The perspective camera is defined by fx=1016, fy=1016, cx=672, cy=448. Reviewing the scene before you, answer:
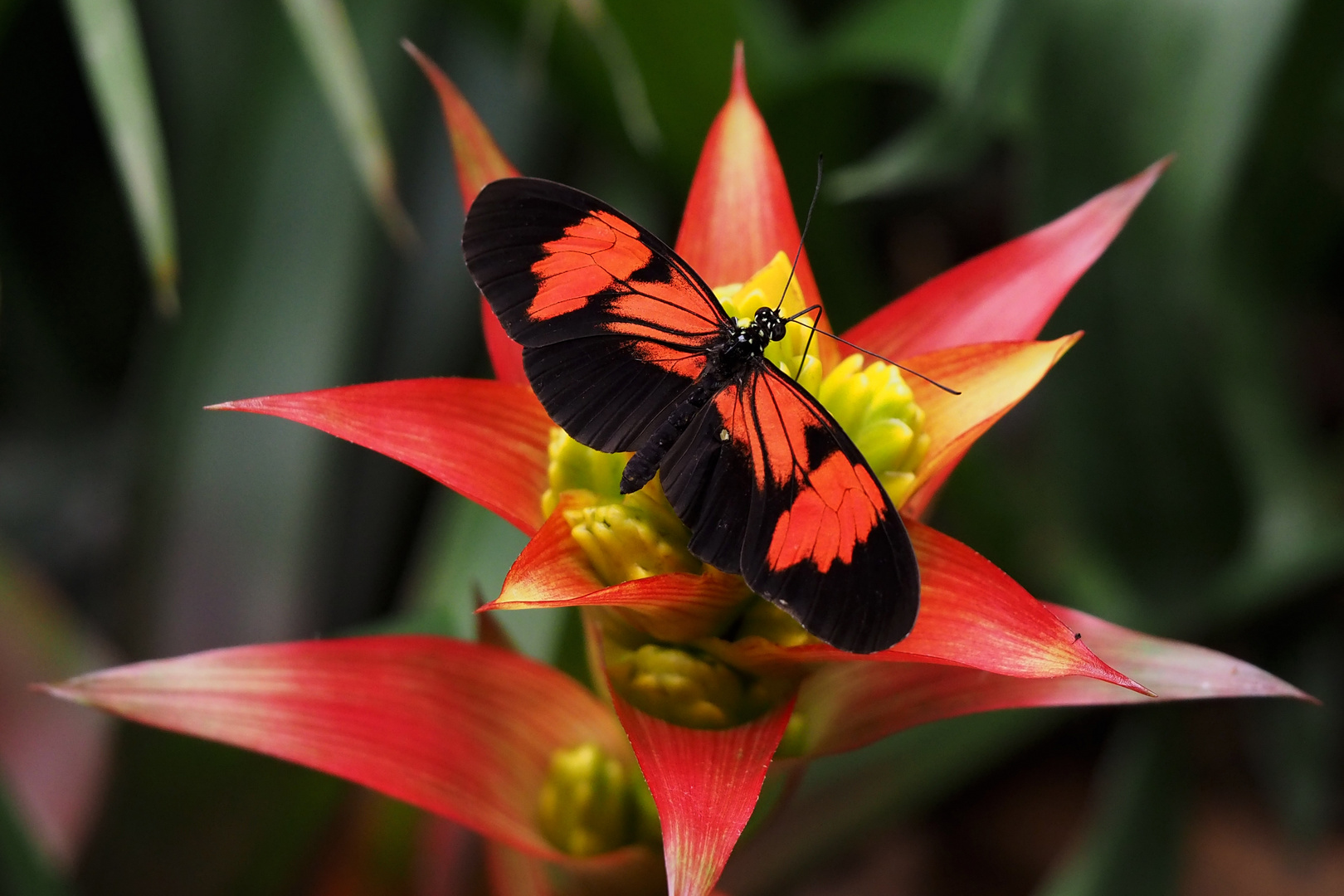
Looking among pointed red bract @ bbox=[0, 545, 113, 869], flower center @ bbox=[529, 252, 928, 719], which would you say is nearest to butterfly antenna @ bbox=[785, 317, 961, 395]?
flower center @ bbox=[529, 252, 928, 719]

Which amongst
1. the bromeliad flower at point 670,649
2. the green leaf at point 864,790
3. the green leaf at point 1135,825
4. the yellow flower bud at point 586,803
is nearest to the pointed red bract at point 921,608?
the bromeliad flower at point 670,649

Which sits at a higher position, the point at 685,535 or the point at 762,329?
the point at 762,329

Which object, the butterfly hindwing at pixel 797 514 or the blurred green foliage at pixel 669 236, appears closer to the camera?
the butterfly hindwing at pixel 797 514

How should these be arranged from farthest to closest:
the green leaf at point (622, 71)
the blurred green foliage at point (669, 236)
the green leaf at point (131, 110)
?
the blurred green foliage at point (669, 236), the green leaf at point (622, 71), the green leaf at point (131, 110)

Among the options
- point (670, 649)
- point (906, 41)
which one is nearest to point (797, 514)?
point (670, 649)

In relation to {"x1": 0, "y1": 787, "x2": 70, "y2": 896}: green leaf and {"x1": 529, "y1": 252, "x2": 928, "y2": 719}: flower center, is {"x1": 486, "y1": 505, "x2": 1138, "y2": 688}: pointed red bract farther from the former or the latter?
{"x1": 0, "y1": 787, "x2": 70, "y2": 896}: green leaf

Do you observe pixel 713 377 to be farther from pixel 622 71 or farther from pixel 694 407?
pixel 622 71

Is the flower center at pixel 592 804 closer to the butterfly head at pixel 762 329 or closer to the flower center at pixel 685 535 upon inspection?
the flower center at pixel 685 535
